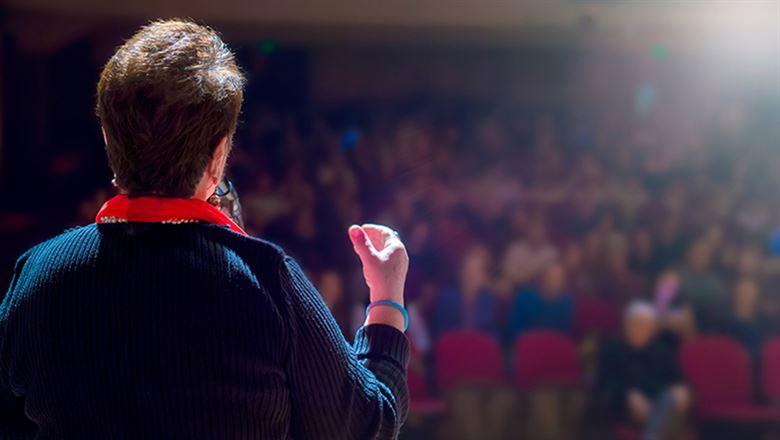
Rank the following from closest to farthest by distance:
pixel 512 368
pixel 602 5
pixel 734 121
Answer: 1. pixel 512 368
2. pixel 602 5
3. pixel 734 121

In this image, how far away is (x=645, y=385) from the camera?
4.90 m

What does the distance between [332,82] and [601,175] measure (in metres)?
2.00

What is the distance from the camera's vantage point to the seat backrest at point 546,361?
504cm

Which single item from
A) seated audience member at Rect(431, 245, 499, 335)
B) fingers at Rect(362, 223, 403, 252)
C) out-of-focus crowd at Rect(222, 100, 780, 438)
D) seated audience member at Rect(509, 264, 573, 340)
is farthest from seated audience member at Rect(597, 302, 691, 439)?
fingers at Rect(362, 223, 403, 252)

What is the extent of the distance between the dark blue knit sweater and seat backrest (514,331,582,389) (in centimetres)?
434

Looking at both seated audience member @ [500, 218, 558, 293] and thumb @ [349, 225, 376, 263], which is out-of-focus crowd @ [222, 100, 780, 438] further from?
thumb @ [349, 225, 376, 263]

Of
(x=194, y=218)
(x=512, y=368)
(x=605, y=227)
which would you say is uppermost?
(x=194, y=218)

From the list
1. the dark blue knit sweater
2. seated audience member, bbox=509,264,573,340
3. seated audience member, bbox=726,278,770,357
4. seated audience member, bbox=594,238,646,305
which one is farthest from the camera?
seated audience member, bbox=594,238,646,305

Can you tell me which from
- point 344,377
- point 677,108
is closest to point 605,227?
point 677,108

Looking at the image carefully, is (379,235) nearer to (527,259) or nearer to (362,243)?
(362,243)

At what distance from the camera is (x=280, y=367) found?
0.80 metres

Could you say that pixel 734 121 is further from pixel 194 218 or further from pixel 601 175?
pixel 194 218

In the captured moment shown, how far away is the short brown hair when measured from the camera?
793mm

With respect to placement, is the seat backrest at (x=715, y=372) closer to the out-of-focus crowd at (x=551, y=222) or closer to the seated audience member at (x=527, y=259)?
the out-of-focus crowd at (x=551, y=222)
